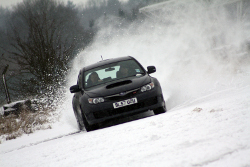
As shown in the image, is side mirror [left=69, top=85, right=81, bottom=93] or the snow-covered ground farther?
side mirror [left=69, top=85, right=81, bottom=93]

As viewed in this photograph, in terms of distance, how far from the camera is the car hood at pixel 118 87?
5234mm

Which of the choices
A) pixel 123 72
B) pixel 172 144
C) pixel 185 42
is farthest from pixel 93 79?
pixel 185 42

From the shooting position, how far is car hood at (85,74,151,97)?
17.2ft

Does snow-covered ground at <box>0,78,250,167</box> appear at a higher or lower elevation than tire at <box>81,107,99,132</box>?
higher

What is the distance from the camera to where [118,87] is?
5328 mm

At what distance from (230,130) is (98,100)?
2699 mm

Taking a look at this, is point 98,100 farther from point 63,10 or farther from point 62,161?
point 63,10

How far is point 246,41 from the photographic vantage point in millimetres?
16281

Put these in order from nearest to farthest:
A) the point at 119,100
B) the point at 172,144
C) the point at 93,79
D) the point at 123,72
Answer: the point at 172,144 < the point at 119,100 < the point at 93,79 < the point at 123,72

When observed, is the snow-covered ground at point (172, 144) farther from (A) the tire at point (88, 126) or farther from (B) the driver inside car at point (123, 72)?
(B) the driver inside car at point (123, 72)

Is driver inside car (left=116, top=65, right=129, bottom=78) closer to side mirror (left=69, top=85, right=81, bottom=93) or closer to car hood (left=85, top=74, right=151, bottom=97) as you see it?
car hood (left=85, top=74, right=151, bottom=97)

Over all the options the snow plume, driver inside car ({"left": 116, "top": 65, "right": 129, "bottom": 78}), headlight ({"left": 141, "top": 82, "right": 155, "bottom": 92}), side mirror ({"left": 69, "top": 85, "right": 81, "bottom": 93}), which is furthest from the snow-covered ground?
the snow plume

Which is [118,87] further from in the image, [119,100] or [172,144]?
[172,144]

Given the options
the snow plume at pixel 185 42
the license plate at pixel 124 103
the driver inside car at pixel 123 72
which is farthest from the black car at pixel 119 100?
the snow plume at pixel 185 42
